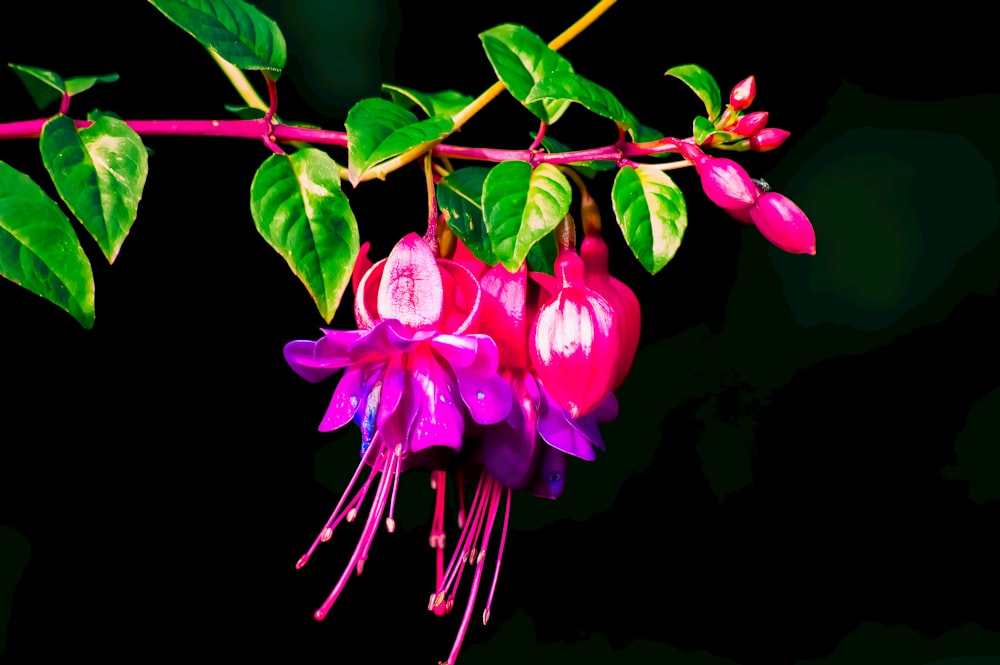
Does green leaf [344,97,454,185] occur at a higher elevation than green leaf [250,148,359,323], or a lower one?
higher

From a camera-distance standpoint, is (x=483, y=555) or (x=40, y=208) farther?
(x=483, y=555)

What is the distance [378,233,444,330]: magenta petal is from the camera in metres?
0.72

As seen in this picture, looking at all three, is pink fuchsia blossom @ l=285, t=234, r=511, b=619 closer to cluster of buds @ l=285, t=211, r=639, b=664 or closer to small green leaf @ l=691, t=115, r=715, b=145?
cluster of buds @ l=285, t=211, r=639, b=664

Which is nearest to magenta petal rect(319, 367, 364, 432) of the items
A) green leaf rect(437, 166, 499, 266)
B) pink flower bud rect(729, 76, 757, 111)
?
green leaf rect(437, 166, 499, 266)

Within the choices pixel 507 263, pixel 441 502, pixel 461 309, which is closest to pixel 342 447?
pixel 441 502

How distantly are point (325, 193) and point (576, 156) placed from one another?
181 millimetres

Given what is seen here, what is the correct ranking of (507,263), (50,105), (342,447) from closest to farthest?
(507,263), (50,105), (342,447)

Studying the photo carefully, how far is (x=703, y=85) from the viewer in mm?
709

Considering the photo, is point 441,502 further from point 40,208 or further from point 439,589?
point 40,208

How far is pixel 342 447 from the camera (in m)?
1.17

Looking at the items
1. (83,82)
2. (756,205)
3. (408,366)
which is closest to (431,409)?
(408,366)

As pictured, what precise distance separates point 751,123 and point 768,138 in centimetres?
2

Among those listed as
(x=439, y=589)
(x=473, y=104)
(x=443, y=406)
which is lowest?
(x=439, y=589)

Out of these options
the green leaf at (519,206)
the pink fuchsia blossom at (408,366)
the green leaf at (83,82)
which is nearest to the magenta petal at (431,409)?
the pink fuchsia blossom at (408,366)
